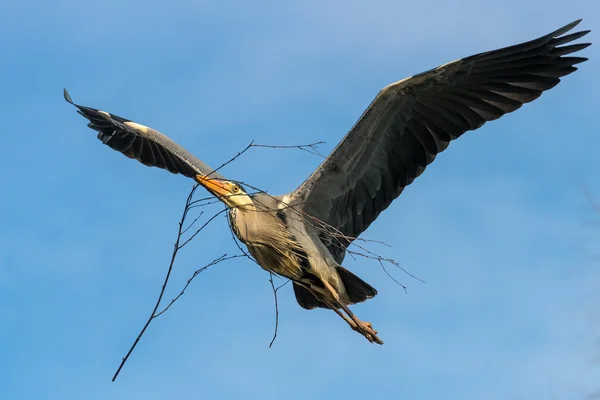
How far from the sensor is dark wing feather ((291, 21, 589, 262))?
9.01 m

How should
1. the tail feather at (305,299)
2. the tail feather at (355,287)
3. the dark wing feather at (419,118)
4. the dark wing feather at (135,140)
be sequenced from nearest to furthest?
the dark wing feather at (419,118) → the tail feather at (355,287) → the tail feather at (305,299) → the dark wing feather at (135,140)

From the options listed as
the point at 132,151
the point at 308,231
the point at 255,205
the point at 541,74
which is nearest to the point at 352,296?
the point at 308,231

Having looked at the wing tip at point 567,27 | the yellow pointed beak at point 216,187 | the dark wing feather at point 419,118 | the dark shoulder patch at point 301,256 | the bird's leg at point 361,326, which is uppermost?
the wing tip at point 567,27

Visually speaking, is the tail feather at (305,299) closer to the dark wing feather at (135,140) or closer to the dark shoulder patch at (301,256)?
the dark shoulder patch at (301,256)

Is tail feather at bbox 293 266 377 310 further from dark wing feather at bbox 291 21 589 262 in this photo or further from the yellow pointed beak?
the yellow pointed beak

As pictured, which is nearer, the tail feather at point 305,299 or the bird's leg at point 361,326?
the bird's leg at point 361,326

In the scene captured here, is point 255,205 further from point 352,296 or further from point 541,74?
point 541,74

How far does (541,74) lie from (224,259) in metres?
3.88

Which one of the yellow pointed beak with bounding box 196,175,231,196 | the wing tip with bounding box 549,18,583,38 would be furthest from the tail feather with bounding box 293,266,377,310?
the wing tip with bounding box 549,18,583,38

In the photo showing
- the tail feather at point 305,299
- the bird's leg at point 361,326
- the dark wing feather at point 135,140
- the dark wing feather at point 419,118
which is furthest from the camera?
the dark wing feather at point 135,140

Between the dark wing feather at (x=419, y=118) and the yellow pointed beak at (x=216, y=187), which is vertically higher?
the dark wing feather at (x=419, y=118)

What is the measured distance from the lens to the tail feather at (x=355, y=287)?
359 inches

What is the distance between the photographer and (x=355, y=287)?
920cm

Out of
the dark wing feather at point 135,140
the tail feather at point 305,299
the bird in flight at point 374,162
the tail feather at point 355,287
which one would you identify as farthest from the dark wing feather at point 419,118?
the dark wing feather at point 135,140
